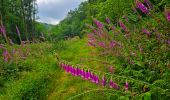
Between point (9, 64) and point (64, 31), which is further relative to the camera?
point (64, 31)

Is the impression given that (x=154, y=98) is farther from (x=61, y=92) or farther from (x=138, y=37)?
(x=61, y=92)

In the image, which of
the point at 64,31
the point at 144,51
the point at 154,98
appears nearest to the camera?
the point at 154,98

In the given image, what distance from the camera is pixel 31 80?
330 inches

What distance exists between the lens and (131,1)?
1100 cm

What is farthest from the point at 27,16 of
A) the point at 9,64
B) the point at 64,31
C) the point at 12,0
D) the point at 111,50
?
the point at 111,50

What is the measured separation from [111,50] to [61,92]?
1.60m

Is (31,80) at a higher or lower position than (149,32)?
lower

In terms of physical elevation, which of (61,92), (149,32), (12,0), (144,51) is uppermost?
(12,0)

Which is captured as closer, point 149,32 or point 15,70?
point 149,32

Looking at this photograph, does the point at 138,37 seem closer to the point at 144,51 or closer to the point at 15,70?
the point at 144,51

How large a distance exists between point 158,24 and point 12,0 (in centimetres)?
6290

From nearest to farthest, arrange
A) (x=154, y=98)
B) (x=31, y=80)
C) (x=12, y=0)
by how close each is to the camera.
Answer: (x=154, y=98) < (x=31, y=80) < (x=12, y=0)

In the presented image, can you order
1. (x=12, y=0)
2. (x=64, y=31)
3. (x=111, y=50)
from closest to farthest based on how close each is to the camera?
1. (x=111, y=50)
2. (x=12, y=0)
3. (x=64, y=31)

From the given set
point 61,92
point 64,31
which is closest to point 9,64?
point 61,92
